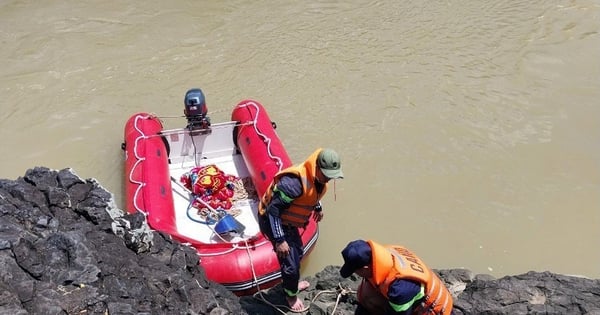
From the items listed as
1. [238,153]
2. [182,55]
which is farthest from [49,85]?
[238,153]

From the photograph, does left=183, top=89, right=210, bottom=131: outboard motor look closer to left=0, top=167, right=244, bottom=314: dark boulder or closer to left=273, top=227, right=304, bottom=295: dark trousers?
left=0, top=167, right=244, bottom=314: dark boulder

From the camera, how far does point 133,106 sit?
24.0ft

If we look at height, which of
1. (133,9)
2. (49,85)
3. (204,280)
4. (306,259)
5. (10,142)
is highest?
(133,9)

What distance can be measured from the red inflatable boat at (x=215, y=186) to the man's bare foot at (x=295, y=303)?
508 millimetres

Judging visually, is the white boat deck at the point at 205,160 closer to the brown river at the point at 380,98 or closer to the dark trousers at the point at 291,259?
the brown river at the point at 380,98

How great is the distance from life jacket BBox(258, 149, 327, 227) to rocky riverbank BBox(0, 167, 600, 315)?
25.4 inches

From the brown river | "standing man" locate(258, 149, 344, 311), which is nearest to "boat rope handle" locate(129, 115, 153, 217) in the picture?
the brown river

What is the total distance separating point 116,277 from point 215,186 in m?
2.49

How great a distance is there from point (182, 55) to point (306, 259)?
15.2 ft

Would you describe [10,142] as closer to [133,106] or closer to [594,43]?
[133,106]

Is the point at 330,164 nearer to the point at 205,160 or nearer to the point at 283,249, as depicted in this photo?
the point at 283,249

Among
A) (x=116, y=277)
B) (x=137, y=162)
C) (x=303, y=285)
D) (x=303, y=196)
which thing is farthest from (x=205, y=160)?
(x=116, y=277)

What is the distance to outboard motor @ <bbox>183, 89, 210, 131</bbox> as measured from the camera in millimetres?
5832

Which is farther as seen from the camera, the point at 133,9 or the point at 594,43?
the point at 133,9
